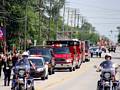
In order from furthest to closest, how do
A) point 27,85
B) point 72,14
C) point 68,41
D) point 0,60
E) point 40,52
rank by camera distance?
point 72,14
point 68,41
point 40,52
point 0,60
point 27,85

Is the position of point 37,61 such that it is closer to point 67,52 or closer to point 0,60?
point 0,60

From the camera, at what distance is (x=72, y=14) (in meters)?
163

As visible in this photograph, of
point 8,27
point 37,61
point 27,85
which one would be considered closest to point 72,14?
point 8,27

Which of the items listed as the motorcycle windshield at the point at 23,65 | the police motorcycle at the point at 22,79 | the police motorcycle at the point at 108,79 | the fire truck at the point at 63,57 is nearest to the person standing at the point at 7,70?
the motorcycle windshield at the point at 23,65

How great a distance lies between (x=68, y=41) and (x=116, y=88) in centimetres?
3252

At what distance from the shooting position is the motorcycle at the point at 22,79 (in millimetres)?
20656

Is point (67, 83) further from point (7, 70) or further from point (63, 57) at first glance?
point (63, 57)

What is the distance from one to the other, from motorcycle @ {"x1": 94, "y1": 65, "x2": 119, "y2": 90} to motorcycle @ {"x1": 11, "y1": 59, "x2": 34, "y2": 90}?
10.1 ft

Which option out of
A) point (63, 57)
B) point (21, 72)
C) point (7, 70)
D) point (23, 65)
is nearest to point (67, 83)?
point (7, 70)

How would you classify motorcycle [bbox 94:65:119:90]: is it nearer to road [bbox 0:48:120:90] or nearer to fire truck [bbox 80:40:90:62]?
road [bbox 0:48:120:90]

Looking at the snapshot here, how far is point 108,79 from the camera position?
18.9 metres

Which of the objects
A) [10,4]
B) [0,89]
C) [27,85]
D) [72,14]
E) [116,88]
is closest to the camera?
[116,88]

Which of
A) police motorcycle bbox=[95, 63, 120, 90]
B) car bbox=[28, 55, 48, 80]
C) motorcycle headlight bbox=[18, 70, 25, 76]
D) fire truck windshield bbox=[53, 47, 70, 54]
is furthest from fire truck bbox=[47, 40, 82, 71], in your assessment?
police motorcycle bbox=[95, 63, 120, 90]

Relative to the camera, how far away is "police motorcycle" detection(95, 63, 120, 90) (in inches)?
739
